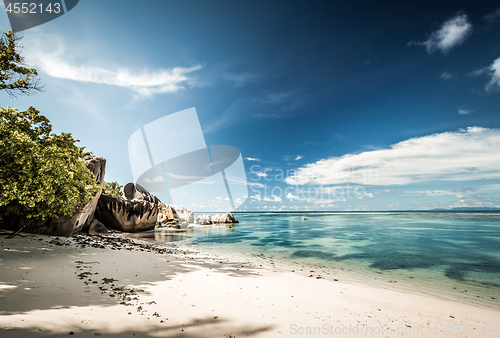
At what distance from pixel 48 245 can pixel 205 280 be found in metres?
10.4

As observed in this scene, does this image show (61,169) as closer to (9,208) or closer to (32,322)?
(9,208)

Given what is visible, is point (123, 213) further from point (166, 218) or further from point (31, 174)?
point (31, 174)

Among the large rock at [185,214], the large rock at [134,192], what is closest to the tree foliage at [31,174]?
the large rock at [134,192]

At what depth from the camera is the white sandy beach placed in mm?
4605

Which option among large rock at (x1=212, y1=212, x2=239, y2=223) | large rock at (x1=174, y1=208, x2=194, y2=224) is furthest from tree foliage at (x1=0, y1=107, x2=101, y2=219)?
large rock at (x1=212, y1=212, x2=239, y2=223)

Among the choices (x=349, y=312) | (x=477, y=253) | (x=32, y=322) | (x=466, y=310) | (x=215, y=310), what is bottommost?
(x=477, y=253)

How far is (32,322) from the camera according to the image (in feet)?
13.5

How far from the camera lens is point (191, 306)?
19.9ft

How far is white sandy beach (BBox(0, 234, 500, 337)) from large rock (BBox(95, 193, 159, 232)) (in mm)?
17179

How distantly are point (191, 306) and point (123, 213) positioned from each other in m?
26.5

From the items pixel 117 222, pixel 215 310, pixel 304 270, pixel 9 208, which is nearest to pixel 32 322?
pixel 215 310

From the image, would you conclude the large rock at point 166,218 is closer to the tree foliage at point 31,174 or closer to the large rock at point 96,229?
the large rock at point 96,229

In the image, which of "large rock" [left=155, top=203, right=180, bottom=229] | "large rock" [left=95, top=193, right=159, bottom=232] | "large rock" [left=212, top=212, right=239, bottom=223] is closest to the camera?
"large rock" [left=95, top=193, right=159, bottom=232]

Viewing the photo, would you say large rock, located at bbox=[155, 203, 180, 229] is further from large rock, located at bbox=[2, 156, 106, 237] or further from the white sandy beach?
the white sandy beach
